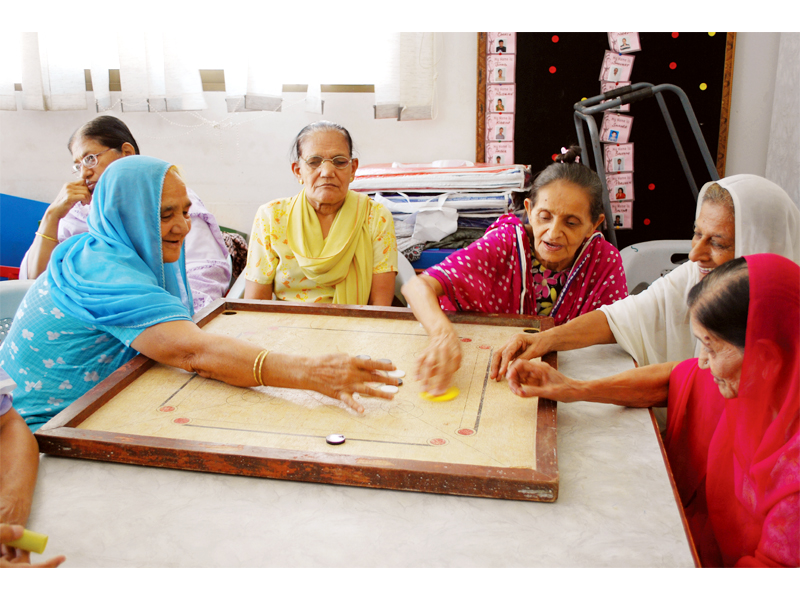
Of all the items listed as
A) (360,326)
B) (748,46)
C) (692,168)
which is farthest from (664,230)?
(360,326)

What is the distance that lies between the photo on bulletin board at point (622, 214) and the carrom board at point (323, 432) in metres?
2.25

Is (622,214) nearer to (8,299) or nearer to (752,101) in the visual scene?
(752,101)

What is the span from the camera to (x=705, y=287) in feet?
3.64

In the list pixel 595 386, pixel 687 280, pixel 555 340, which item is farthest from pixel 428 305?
pixel 687 280

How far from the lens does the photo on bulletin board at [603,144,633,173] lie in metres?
3.48

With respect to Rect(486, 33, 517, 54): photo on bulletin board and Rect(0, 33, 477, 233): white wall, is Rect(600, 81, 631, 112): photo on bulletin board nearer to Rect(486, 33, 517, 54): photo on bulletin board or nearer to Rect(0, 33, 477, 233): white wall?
Rect(486, 33, 517, 54): photo on bulletin board

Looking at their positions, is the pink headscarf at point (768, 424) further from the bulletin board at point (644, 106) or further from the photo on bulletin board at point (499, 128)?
the photo on bulletin board at point (499, 128)

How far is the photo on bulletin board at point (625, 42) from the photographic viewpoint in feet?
10.7

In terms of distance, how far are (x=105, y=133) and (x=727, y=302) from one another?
2669mm

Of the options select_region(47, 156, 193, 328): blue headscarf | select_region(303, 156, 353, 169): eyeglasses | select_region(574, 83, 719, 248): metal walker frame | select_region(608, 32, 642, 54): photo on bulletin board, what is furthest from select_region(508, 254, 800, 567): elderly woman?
select_region(608, 32, 642, 54): photo on bulletin board

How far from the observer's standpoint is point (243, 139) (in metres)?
3.74

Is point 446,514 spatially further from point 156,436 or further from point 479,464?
point 156,436

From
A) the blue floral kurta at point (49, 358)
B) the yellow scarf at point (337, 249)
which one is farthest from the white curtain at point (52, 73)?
the blue floral kurta at point (49, 358)

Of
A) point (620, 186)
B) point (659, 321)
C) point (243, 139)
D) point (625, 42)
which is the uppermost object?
point (625, 42)
